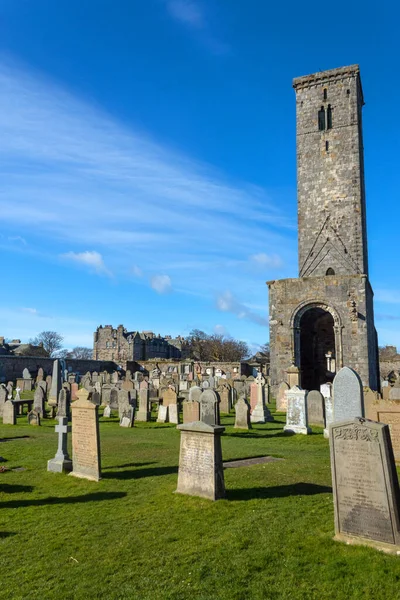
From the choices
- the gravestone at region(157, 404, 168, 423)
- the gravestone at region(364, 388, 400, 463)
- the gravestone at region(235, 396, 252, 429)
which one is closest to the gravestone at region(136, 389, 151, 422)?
the gravestone at region(157, 404, 168, 423)

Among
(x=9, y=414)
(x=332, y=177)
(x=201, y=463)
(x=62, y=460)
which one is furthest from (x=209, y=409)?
(x=332, y=177)

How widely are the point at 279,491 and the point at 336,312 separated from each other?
19.3 metres

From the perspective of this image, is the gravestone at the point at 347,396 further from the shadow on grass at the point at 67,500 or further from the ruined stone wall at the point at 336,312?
the ruined stone wall at the point at 336,312

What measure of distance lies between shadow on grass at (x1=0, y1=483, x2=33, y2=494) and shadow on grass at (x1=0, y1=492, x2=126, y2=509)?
0.58 metres

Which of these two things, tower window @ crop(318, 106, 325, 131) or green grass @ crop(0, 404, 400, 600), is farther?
tower window @ crop(318, 106, 325, 131)

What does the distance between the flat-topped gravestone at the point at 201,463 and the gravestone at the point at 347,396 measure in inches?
116

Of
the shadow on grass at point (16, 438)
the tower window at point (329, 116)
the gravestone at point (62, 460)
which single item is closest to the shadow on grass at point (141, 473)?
the gravestone at point (62, 460)

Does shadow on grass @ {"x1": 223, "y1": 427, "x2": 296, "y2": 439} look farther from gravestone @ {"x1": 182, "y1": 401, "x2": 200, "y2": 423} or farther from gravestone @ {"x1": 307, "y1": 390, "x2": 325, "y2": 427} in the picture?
gravestone @ {"x1": 307, "y1": 390, "x2": 325, "y2": 427}

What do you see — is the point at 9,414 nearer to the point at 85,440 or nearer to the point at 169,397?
the point at 169,397

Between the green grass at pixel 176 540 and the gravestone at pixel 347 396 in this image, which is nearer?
the green grass at pixel 176 540

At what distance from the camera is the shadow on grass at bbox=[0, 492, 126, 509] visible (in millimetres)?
7020

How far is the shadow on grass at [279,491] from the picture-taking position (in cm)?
694

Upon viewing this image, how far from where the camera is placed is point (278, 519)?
5.88 metres

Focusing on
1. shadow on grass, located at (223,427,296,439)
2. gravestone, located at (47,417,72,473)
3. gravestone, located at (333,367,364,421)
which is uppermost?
gravestone, located at (333,367,364,421)
